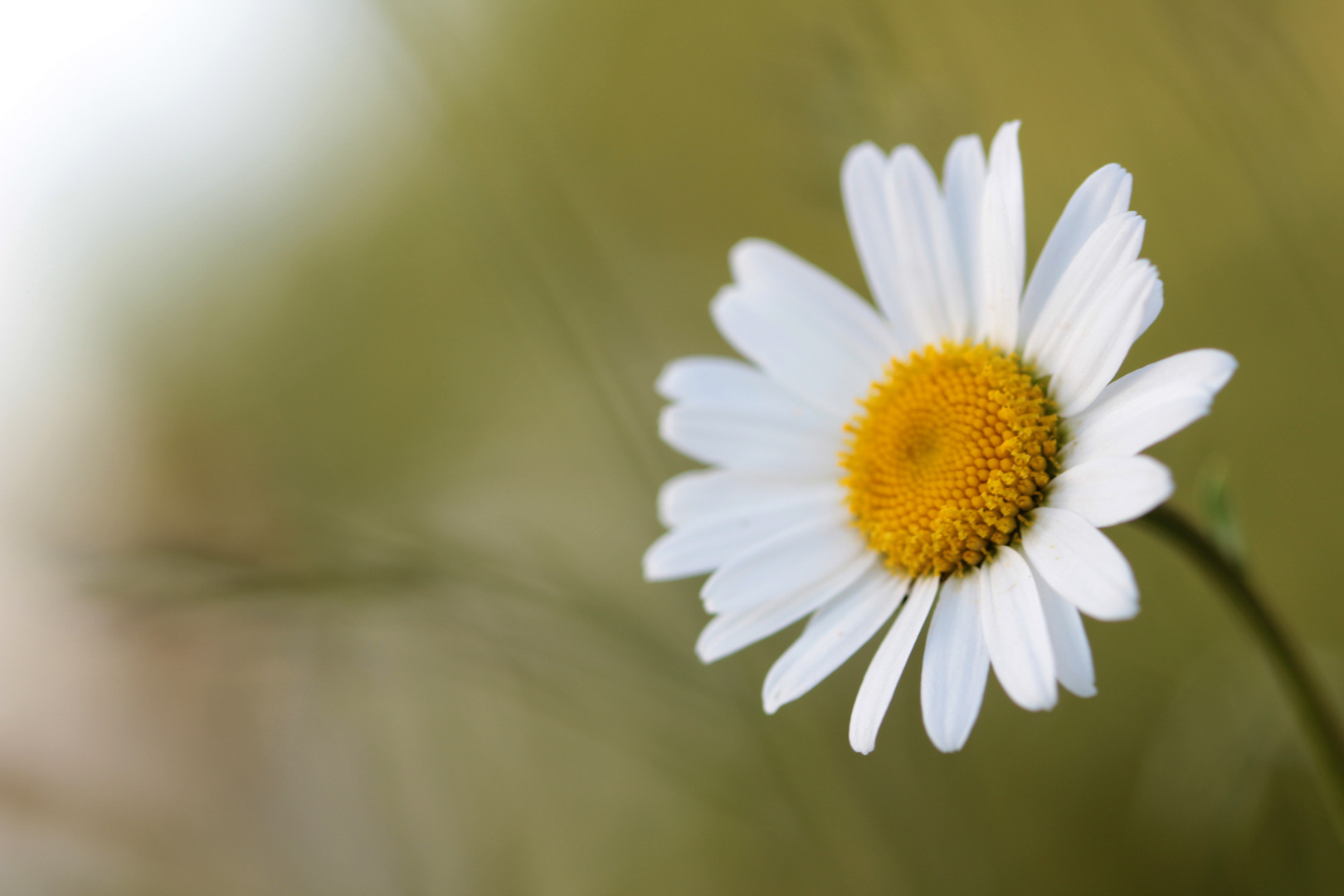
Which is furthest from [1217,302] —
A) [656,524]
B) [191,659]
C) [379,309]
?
[379,309]

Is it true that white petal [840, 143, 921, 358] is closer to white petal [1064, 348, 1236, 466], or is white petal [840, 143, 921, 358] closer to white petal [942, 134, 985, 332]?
white petal [942, 134, 985, 332]

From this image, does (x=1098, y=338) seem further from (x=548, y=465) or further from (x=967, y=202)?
(x=548, y=465)

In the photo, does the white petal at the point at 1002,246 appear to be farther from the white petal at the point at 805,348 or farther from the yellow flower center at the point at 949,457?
the white petal at the point at 805,348

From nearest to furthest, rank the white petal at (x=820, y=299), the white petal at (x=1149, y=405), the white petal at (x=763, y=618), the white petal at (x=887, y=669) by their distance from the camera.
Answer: the white petal at (x=1149, y=405) → the white petal at (x=887, y=669) → the white petal at (x=763, y=618) → the white petal at (x=820, y=299)

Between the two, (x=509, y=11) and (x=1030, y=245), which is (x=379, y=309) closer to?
(x=509, y=11)

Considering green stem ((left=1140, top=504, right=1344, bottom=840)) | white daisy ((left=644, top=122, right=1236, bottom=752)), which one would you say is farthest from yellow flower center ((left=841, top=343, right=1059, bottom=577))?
green stem ((left=1140, top=504, right=1344, bottom=840))

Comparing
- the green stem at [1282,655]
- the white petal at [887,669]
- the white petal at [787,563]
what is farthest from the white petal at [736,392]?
the green stem at [1282,655]
